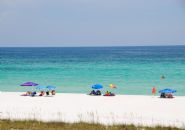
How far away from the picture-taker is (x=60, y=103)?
23.3 m

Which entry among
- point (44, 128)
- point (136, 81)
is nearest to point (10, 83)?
point (136, 81)

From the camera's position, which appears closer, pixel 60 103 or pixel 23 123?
pixel 23 123

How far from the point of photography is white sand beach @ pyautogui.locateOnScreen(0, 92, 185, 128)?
1672cm

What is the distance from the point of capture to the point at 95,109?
20500 mm

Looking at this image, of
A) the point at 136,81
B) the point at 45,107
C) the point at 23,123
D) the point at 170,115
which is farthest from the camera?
the point at 136,81

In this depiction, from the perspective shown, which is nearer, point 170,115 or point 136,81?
point 170,115

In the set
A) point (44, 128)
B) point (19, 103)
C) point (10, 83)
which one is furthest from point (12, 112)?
point (10, 83)

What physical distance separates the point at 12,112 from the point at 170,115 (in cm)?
825

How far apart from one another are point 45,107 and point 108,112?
13.5ft

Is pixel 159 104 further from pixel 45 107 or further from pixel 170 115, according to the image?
pixel 45 107

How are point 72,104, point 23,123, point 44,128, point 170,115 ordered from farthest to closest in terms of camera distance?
1. point 72,104
2. point 170,115
3. point 23,123
4. point 44,128

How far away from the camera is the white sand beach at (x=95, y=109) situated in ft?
54.9

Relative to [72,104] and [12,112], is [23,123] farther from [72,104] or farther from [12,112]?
[72,104]

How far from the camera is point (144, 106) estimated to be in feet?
72.3
